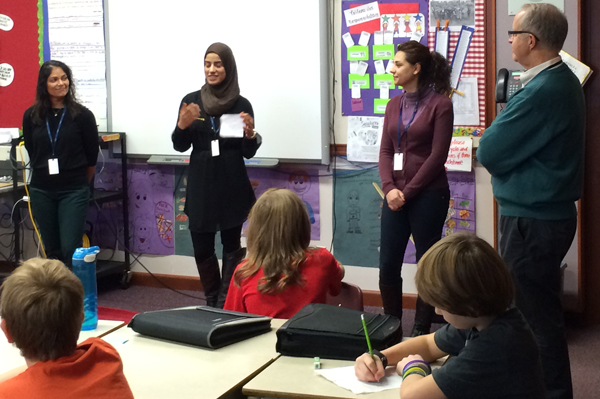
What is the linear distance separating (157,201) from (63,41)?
1311 mm

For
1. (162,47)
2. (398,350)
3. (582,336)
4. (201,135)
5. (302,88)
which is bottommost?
(582,336)

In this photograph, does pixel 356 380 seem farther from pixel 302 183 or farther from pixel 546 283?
pixel 302 183

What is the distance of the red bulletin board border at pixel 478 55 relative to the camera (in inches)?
148

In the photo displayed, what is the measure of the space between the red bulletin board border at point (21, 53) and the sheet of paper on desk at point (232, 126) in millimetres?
2083

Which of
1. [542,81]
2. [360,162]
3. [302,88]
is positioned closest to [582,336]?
[360,162]

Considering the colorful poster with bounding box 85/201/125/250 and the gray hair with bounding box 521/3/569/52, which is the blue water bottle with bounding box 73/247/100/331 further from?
the colorful poster with bounding box 85/201/125/250

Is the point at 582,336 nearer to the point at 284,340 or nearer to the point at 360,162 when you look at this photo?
the point at 360,162

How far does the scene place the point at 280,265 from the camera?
6.97 ft

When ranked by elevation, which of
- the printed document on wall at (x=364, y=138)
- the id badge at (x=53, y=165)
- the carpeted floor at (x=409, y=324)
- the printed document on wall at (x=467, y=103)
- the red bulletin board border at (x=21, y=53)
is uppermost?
the red bulletin board border at (x=21, y=53)

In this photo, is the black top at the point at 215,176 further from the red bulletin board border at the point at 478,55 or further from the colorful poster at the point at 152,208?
the red bulletin board border at the point at 478,55

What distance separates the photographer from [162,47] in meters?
4.52

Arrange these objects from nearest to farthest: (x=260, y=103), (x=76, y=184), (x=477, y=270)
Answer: (x=477, y=270)
(x=76, y=184)
(x=260, y=103)

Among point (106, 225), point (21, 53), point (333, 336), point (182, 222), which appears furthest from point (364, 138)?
point (21, 53)

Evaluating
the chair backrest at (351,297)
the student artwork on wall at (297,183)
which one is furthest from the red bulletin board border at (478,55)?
the chair backrest at (351,297)
